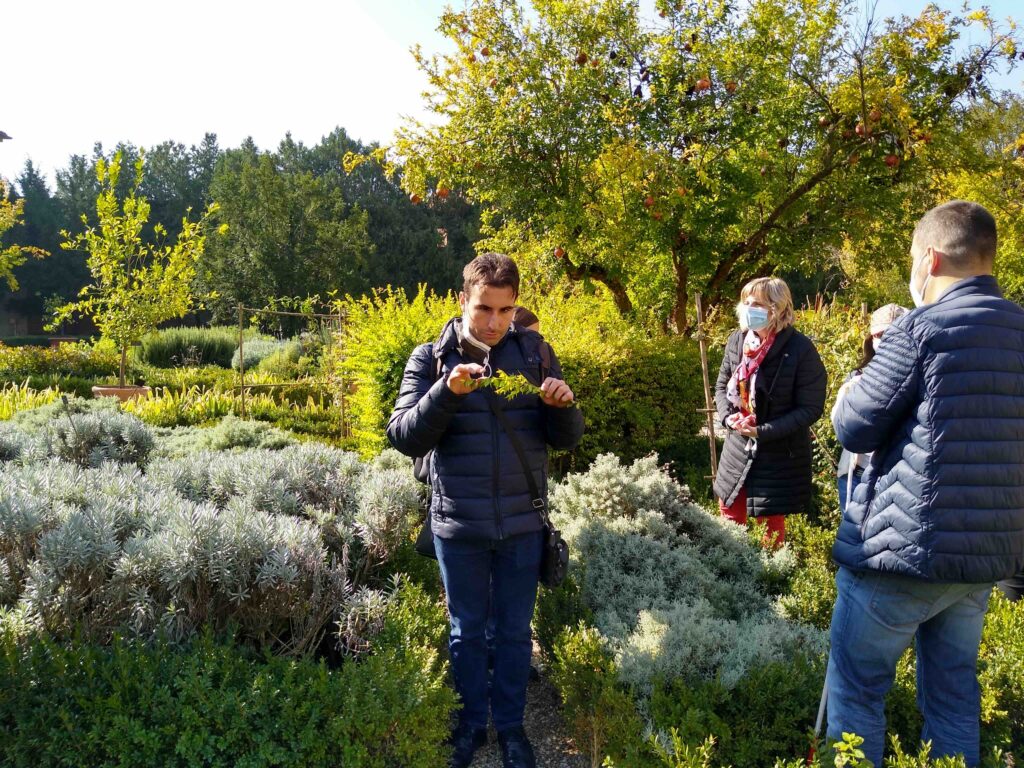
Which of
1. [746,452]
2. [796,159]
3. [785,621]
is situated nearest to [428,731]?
[785,621]

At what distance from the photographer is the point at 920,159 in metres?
8.20

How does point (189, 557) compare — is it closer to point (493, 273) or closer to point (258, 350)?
point (493, 273)

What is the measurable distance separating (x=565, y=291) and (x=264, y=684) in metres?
8.37

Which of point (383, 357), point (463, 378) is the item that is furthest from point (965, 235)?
point (383, 357)

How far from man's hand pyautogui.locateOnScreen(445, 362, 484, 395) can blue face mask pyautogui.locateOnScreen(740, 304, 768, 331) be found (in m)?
1.85

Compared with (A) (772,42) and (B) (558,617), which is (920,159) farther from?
(B) (558,617)

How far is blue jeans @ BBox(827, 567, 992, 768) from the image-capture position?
211cm

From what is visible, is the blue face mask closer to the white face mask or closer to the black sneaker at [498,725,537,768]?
the white face mask

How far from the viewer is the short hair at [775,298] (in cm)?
359

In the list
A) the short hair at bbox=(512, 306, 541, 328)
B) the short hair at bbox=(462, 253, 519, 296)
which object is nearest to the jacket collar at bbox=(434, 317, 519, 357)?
the short hair at bbox=(462, 253, 519, 296)

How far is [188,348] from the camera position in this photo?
61.9 feet

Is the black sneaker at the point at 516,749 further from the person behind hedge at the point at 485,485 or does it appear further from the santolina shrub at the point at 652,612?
the santolina shrub at the point at 652,612

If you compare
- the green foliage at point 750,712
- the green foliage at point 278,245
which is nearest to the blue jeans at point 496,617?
the green foliage at point 750,712

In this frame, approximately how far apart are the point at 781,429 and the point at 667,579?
94 cm
